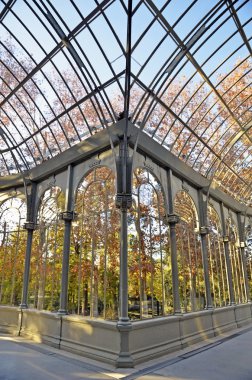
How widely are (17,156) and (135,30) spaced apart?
304 inches

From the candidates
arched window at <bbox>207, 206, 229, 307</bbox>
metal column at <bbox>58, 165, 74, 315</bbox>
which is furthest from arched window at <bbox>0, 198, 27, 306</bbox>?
arched window at <bbox>207, 206, 229, 307</bbox>

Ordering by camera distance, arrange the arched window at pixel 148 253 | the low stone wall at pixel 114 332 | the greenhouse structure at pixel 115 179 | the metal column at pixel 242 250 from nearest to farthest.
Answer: the low stone wall at pixel 114 332
the greenhouse structure at pixel 115 179
the arched window at pixel 148 253
the metal column at pixel 242 250

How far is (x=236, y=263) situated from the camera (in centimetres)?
1500

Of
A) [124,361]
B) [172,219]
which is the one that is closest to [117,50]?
[172,219]

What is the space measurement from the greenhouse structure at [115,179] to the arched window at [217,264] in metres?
0.10

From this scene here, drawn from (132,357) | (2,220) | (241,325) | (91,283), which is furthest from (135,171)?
(241,325)

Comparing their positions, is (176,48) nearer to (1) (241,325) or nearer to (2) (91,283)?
(2) (91,283)

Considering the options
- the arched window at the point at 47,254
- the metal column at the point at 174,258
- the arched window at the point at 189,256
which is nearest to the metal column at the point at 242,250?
the arched window at the point at 189,256

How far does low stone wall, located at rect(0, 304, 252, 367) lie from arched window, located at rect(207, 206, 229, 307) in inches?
49.2

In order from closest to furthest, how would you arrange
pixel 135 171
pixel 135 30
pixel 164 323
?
pixel 135 30 → pixel 164 323 → pixel 135 171

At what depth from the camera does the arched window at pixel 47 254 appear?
9.44 metres

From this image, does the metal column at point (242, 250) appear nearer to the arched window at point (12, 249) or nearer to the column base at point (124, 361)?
the column base at point (124, 361)

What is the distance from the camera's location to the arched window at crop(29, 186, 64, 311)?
944cm

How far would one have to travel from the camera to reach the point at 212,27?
7.77 metres
